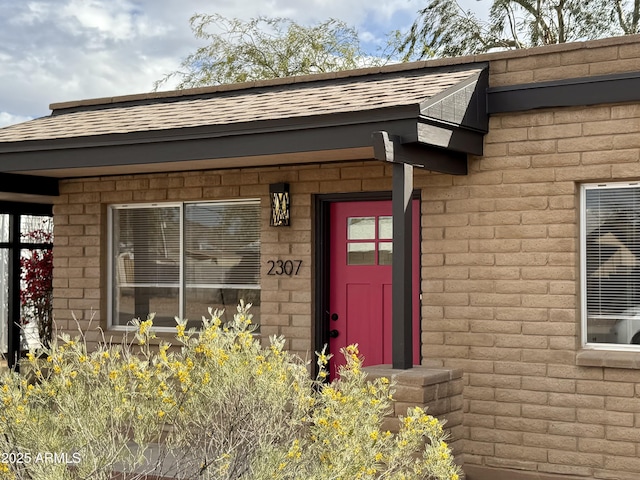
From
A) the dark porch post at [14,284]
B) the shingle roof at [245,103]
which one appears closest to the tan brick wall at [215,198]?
the shingle roof at [245,103]

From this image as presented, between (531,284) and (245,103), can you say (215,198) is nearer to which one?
(245,103)

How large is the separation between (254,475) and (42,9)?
32.9 metres

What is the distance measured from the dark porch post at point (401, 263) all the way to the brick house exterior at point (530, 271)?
0.61 meters

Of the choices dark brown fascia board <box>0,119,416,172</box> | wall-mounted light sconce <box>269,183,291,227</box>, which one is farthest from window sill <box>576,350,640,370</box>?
wall-mounted light sconce <box>269,183,291,227</box>

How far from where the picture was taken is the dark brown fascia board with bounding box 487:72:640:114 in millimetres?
7664

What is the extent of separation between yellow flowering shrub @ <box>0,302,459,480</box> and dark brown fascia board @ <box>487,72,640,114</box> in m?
3.69

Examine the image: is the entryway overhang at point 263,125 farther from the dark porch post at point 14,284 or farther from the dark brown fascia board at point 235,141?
the dark porch post at point 14,284

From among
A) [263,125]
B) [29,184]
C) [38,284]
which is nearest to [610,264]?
[263,125]

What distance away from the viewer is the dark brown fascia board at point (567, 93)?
302 inches

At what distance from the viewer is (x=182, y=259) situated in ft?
33.6

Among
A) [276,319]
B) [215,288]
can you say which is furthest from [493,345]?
[215,288]

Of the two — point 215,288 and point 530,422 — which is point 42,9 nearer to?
point 215,288

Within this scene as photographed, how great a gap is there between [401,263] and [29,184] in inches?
196

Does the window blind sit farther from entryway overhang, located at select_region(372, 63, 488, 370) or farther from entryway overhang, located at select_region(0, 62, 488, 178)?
entryway overhang, located at select_region(372, 63, 488, 370)
